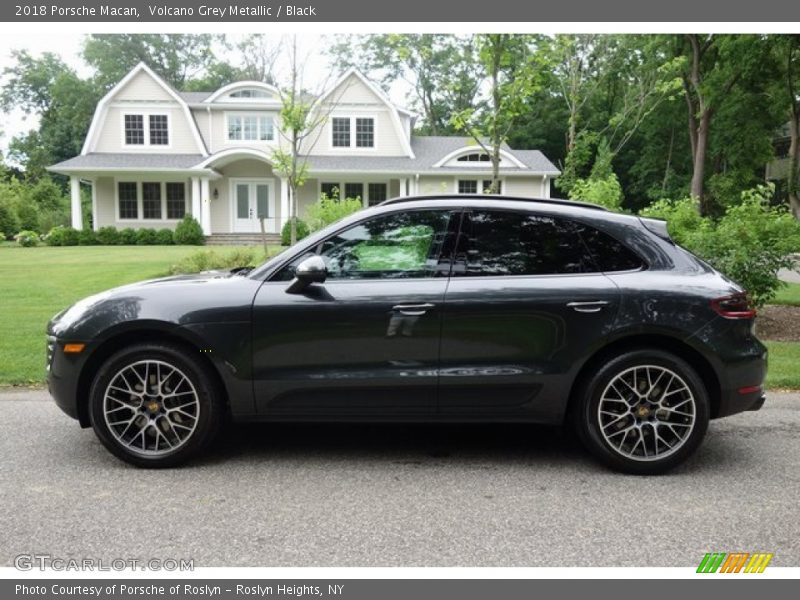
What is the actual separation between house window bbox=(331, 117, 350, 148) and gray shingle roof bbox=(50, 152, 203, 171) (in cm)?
634

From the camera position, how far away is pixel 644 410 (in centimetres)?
413

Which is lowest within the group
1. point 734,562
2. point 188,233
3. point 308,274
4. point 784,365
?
point 734,562

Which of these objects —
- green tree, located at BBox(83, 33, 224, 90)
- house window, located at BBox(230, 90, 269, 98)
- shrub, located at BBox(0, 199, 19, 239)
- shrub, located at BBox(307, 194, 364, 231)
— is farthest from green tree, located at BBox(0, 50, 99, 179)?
shrub, located at BBox(307, 194, 364, 231)

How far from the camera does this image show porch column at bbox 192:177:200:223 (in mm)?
29000

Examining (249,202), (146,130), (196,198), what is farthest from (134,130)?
(249,202)

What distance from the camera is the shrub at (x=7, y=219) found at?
96.5ft

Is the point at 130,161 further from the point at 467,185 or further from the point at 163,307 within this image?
the point at 163,307

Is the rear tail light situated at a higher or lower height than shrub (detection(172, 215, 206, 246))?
lower

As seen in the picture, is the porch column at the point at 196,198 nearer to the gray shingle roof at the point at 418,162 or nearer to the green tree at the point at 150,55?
the gray shingle roof at the point at 418,162

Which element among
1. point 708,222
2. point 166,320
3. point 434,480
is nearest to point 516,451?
point 434,480

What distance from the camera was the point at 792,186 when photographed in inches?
1209

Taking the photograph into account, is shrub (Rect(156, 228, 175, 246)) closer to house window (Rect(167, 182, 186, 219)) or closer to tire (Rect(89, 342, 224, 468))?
house window (Rect(167, 182, 186, 219))

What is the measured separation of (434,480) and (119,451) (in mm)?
2051

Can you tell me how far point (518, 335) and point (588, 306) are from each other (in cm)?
48
